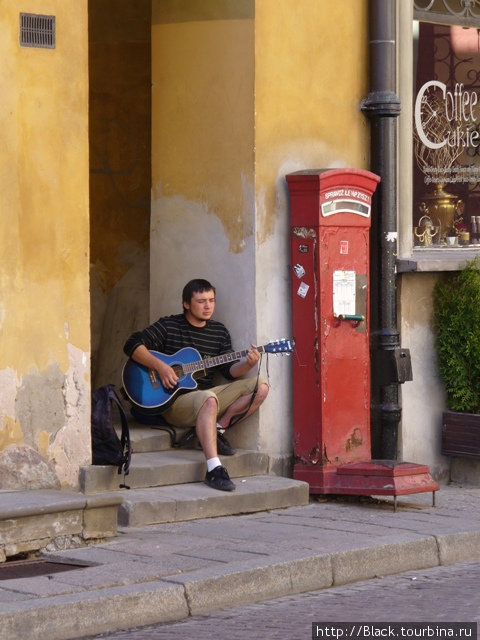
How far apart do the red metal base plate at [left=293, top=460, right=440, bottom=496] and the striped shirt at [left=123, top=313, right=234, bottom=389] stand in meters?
0.90

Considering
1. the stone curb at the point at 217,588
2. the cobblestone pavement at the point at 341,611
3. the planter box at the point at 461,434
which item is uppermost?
the planter box at the point at 461,434

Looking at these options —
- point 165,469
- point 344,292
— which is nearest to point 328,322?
point 344,292

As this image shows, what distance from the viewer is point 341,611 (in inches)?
281

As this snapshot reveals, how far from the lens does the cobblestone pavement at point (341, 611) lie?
673cm

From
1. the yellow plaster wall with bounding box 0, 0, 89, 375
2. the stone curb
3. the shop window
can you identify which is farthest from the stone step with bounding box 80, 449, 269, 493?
the shop window

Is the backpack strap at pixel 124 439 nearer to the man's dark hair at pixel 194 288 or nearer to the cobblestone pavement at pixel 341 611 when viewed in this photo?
the man's dark hair at pixel 194 288

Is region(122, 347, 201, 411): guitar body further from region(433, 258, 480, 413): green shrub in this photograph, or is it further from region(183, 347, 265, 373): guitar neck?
A: region(433, 258, 480, 413): green shrub

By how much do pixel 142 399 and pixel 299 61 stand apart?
2.54 meters

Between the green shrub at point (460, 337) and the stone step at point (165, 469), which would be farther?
the green shrub at point (460, 337)

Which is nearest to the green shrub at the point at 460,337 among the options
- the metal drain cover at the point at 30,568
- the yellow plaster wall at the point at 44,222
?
the yellow plaster wall at the point at 44,222

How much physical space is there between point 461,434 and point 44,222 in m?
3.75

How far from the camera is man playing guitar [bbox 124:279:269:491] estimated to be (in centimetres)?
966

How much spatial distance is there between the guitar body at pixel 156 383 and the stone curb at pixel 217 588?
2074 mm

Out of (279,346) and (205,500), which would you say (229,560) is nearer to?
(205,500)
